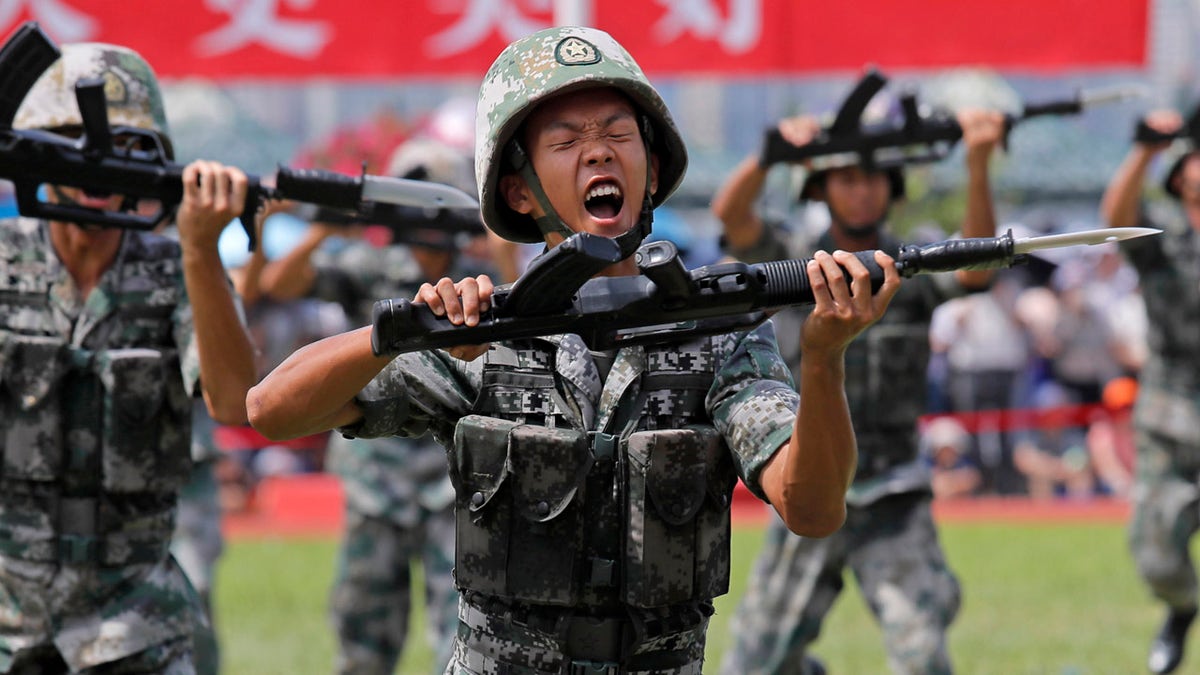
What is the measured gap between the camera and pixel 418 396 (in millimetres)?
3979

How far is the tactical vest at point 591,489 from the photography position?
3879 millimetres

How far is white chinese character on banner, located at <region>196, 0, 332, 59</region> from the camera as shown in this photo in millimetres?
10031

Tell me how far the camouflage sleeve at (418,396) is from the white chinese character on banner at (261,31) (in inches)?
251

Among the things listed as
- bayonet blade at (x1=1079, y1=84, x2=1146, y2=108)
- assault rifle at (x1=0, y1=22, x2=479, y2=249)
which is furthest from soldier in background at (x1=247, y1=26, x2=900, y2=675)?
bayonet blade at (x1=1079, y1=84, x2=1146, y2=108)

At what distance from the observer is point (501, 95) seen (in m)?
3.98

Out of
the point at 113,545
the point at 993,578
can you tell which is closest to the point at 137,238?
the point at 113,545

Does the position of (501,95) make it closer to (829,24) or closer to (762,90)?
(829,24)

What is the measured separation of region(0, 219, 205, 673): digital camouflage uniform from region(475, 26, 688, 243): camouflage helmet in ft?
4.96

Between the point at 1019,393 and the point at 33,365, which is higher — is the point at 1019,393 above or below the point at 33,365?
above

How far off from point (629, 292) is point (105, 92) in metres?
2.49

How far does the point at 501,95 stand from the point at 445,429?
2.40 feet

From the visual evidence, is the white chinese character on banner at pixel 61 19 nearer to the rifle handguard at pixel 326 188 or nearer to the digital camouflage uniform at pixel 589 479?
the rifle handguard at pixel 326 188

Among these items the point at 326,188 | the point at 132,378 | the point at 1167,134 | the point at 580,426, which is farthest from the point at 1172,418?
the point at 580,426

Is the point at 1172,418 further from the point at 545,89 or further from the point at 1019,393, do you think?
the point at 1019,393
